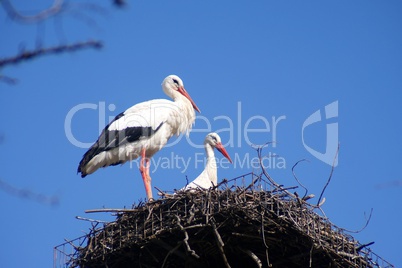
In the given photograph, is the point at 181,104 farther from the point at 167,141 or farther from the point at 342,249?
the point at 342,249

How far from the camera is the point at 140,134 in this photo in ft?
29.2

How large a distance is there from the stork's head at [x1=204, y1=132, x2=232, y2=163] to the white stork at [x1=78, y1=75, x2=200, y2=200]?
368 mm

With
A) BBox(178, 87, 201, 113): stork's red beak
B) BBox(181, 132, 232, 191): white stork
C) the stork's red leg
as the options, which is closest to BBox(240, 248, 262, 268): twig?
BBox(181, 132, 232, 191): white stork

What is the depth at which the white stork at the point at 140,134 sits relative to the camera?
8586 mm

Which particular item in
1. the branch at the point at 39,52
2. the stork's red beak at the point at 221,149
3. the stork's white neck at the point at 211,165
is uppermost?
the stork's red beak at the point at 221,149

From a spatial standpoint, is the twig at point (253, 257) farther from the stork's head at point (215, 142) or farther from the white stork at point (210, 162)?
the stork's head at point (215, 142)

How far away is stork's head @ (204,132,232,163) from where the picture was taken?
942 cm

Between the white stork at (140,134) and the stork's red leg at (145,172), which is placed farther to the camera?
the stork's red leg at (145,172)

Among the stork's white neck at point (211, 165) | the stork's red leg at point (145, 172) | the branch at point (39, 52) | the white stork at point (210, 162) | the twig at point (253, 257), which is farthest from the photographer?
the stork's red leg at point (145, 172)

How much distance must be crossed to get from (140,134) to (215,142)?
4.17 feet

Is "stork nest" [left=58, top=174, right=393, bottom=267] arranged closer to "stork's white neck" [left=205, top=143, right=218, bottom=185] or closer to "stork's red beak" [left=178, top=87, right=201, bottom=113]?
"stork's white neck" [left=205, top=143, right=218, bottom=185]

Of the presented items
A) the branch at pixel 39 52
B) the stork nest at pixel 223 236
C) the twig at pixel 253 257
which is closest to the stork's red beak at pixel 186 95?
the stork nest at pixel 223 236

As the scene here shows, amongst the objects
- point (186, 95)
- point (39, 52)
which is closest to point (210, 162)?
point (186, 95)

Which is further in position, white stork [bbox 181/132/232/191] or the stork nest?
white stork [bbox 181/132/232/191]
